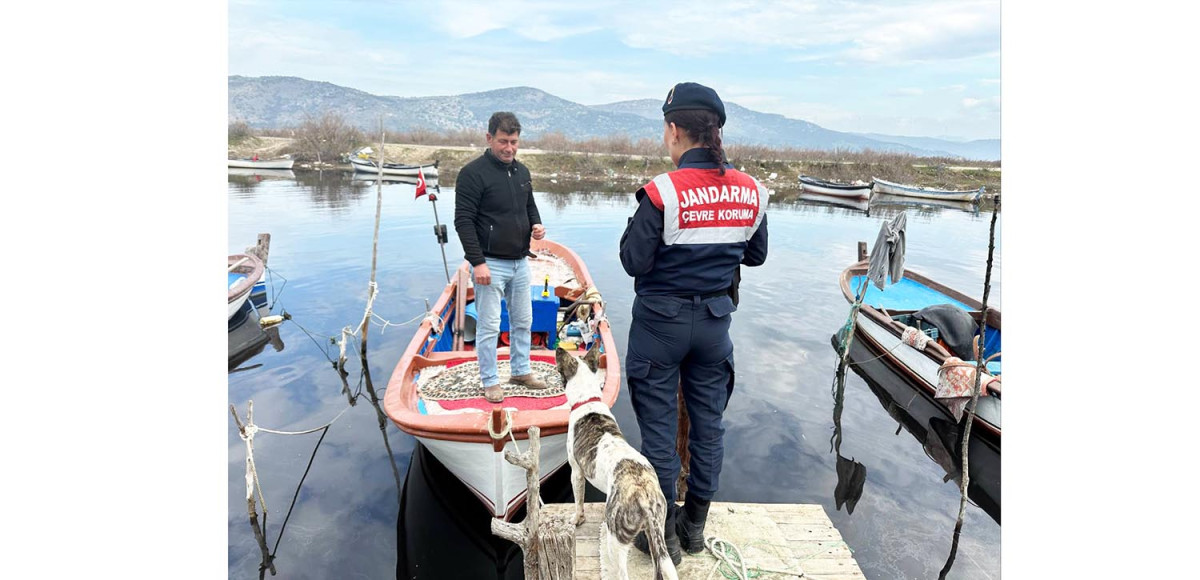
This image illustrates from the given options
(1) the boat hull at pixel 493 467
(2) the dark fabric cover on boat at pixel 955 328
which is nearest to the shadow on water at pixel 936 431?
(2) the dark fabric cover on boat at pixel 955 328

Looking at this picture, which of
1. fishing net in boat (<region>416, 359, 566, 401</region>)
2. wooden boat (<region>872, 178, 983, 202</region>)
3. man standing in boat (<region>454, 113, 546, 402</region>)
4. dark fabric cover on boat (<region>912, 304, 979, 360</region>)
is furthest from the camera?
wooden boat (<region>872, 178, 983, 202</region>)

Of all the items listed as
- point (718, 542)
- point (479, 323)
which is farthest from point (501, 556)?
point (718, 542)

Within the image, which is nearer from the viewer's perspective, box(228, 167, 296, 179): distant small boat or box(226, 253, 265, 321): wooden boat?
box(226, 253, 265, 321): wooden boat

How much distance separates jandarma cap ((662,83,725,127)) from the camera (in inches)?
95.6

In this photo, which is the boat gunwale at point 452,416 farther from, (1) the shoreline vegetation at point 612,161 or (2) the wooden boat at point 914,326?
(1) the shoreline vegetation at point 612,161

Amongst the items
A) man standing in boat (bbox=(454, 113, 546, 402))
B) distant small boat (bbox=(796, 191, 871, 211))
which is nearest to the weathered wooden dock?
man standing in boat (bbox=(454, 113, 546, 402))

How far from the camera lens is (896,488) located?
578 cm

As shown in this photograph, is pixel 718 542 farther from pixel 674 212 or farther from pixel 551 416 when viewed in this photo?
pixel 674 212

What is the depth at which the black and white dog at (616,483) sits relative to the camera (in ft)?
6.88

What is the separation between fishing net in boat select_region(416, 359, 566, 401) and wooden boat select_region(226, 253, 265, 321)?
16.4ft

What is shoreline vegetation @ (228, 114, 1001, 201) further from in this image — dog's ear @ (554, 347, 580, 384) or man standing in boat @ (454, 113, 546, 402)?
dog's ear @ (554, 347, 580, 384)

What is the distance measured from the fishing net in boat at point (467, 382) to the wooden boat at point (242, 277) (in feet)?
16.4

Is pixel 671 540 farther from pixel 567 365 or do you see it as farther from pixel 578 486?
pixel 567 365

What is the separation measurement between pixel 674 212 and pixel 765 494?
14.4 feet
